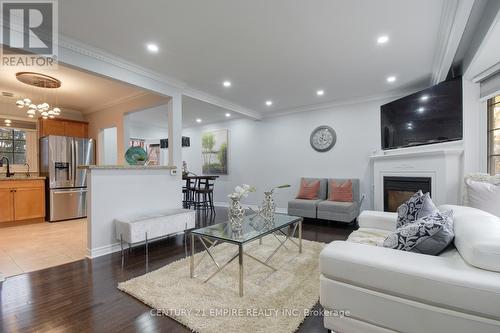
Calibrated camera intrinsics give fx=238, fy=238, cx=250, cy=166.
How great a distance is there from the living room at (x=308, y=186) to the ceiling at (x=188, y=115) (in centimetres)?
34

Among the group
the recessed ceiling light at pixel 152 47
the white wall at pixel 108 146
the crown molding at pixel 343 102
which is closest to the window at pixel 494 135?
the crown molding at pixel 343 102

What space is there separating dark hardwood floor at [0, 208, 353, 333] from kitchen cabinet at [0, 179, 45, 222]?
121 inches

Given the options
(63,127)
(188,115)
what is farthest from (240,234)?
(63,127)

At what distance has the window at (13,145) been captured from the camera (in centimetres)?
518

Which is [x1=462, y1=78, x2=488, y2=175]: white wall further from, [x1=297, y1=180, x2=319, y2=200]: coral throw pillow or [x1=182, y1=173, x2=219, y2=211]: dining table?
[x1=182, y1=173, x2=219, y2=211]: dining table

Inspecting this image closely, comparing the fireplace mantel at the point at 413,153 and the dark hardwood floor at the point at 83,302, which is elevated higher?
the fireplace mantel at the point at 413,153

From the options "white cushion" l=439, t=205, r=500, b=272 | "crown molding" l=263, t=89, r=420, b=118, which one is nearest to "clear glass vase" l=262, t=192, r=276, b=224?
"white cushion" l=439, t=205, r=500, b=272

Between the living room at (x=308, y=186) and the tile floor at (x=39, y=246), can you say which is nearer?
the living room at (x=308, y=186)

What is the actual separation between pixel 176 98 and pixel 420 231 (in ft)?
12.2

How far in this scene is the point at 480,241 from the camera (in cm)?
113

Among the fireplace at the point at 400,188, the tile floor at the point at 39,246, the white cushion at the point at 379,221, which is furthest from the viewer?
the fireplace at the point at 400,188

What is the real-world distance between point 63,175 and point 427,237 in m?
6.33

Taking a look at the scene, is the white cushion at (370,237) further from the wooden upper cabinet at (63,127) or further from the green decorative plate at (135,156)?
the wooden upper cabinet at (63,127)

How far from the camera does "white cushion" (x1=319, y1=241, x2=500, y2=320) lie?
103 centimetres
